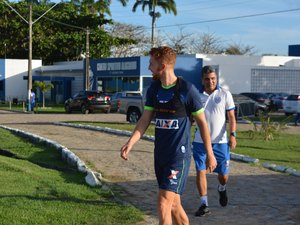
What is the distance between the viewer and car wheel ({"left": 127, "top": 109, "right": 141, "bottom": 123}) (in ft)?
82.0

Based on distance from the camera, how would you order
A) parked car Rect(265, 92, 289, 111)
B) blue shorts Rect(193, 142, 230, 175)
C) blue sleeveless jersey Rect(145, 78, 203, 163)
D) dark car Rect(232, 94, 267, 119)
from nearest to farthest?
1. blue sleeveless jersey Rect(145, 78, 203, 163)
2. blue shorts Rect(193, 142, 230, 175)
3. dark car Rect(232, 94, 267, 119)
4. parked car Rect(265, 92, 289, 111)

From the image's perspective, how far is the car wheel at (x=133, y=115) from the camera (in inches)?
984

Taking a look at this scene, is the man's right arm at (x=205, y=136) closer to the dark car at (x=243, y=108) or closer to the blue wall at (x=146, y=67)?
the dark car at (x=243, y=108)

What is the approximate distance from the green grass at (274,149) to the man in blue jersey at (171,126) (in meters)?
6.94

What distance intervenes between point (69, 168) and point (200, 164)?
4651 millimetres

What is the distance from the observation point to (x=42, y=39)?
64.6 meters

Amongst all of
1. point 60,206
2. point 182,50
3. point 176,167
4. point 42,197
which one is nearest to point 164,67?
point 176,167

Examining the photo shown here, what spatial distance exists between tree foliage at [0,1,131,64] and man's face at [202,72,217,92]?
5666cm

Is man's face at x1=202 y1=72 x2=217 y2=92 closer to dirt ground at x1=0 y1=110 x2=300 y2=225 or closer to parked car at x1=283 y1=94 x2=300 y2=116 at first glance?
dirt ground at x1=0 y1=110 x2=300 y2=225

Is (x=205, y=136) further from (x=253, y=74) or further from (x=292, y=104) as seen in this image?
(x=253, y=74)

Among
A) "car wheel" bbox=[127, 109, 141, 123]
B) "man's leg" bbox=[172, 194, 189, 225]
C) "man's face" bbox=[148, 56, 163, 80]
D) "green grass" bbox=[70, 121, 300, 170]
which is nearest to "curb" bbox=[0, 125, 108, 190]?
"man's leg" bbox=[172, 194, 189, 225]

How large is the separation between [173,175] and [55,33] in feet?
207

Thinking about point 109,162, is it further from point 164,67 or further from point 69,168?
point 164,67

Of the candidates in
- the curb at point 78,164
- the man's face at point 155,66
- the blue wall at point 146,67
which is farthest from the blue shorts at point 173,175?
the blue wall at point 146,67
